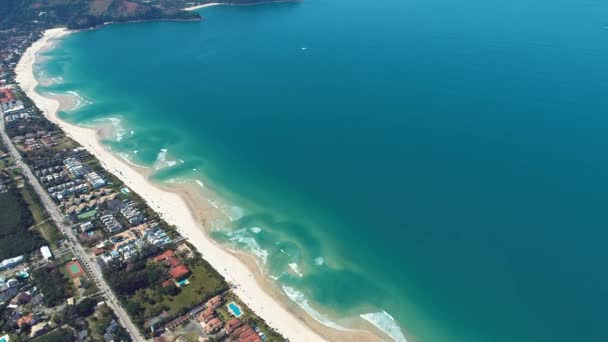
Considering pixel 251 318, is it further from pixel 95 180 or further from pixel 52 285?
pixel 95 180

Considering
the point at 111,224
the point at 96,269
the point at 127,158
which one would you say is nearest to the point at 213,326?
the point at 96,269

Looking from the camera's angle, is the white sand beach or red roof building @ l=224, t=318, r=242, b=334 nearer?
red roof building @ l=224, t=318, r=242, b=334

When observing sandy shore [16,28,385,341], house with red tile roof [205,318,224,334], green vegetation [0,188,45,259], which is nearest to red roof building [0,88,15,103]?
sandy shore [16,28,385,341]

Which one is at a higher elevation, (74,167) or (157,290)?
(74,167)

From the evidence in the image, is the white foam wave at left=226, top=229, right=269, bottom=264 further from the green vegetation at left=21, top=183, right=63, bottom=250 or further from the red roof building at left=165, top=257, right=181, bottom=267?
the green vegetation at left=21, top=183, right=63, bottom=250

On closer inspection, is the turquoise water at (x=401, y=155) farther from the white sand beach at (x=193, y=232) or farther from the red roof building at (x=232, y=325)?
the red roof building at (x=232, y=325)

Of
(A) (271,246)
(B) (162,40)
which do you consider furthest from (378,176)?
(B) (162,40)
